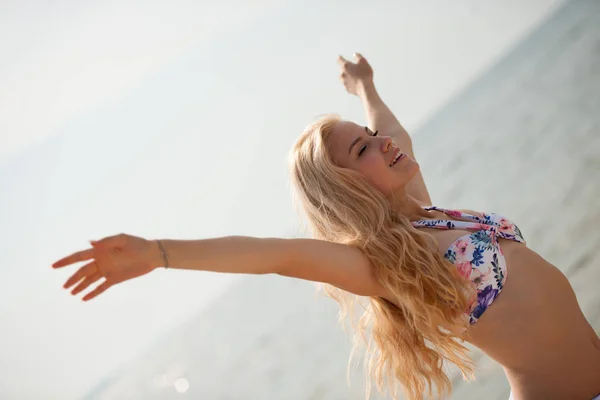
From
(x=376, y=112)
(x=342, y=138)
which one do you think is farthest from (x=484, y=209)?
(x=342, y=138)

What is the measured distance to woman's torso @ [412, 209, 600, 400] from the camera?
89.5 inches

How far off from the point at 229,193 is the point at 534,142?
9.03 meters

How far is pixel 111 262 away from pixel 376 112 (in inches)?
75.1

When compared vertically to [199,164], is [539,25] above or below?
below

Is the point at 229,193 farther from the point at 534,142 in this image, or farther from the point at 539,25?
the point at 539,25

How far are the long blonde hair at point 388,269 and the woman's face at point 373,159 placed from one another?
1.4 inches

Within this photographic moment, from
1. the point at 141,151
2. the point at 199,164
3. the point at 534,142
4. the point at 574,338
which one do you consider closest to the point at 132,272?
the point at 574,338

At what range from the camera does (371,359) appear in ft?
8.93

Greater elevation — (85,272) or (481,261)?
(85,272)

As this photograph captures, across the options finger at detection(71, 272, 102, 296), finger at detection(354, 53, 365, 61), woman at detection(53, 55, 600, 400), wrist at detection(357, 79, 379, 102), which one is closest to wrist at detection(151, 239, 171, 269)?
finger at detection(71, 272, 102, 296)

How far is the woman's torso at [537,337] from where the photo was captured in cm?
227

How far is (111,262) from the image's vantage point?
1665 mm

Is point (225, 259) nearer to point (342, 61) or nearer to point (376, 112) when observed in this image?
point (376, 112)

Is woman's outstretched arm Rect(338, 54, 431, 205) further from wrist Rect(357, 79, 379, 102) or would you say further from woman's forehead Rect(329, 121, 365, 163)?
woman's forehead Rect(329, 121, 365, 163)
